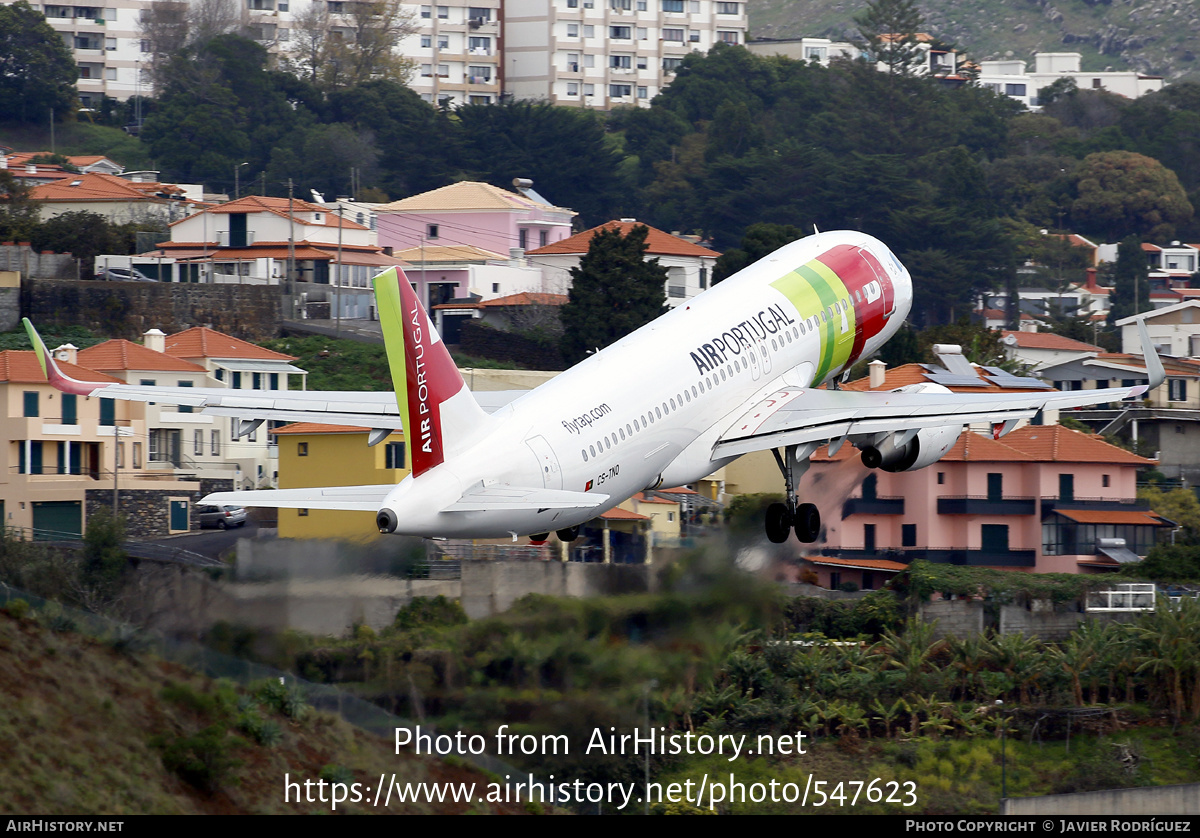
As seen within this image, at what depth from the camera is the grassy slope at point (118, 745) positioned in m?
37.1

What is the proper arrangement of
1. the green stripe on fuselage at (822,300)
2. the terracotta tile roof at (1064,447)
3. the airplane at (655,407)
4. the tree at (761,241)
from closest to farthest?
the airplane at (655,407) < the green stripe on fuselage at (822,300) < the terracotta tile roof at (1064,447) < the tree at (761,241)

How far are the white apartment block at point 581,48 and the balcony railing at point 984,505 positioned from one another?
125 m

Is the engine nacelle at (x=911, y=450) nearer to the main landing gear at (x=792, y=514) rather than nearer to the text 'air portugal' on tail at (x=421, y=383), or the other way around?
the main landing gear at (x=792, y=514)

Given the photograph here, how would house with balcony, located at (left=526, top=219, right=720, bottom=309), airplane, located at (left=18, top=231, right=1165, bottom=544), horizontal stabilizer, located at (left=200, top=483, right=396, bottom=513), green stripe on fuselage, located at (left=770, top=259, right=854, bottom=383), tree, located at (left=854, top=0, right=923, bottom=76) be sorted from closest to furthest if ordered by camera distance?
horizontal stabilizer, located at (left=200, top=483, right=396, bottom=513), airplane, located at (left=18, top=231, right=1165, bottom=544), green stripe on fuselage, located at (left=770, top=259, right=854, bottom=383), house with balcony, located at (left=526, top=219, right=720, bottom=309), tree, located at (left=854, top=0, right=923, bottom=76)

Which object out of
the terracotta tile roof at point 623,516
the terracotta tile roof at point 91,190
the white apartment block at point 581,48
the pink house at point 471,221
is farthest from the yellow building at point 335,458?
the white apartment block at point 581,48

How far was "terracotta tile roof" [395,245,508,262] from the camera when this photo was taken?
117 meters

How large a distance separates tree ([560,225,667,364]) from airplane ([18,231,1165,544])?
5543 centimetres

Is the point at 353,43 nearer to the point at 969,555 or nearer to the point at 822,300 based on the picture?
the point at 969,555

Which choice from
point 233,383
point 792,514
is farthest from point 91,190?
point 792,514

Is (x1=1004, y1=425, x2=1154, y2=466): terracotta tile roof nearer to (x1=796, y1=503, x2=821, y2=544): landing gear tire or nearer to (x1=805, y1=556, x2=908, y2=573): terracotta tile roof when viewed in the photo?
(x1=805, y1=556, x2=908, y2=573): terracotta tile roof

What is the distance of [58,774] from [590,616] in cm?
1197

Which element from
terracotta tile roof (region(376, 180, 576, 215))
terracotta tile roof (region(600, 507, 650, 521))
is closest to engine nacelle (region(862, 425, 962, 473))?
terracotta tile roof (region(600, 507, 650, 521))
